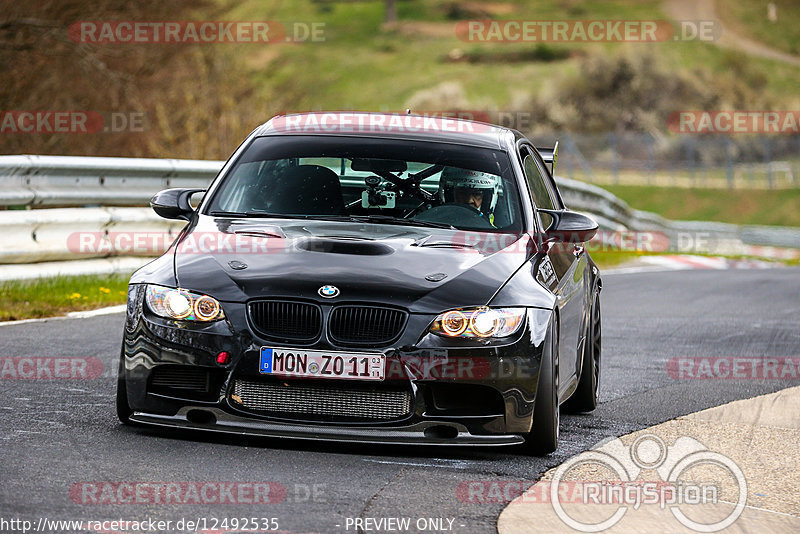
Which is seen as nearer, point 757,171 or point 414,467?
point 414,467

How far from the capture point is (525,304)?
6.41m

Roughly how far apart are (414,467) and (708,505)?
1261 millimetres

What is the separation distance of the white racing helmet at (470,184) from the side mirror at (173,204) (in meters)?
1.30

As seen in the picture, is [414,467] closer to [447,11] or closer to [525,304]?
[525,304]

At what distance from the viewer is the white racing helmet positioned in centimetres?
750

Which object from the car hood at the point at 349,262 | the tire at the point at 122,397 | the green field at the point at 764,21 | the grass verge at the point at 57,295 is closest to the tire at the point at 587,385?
the car hood at the point at 349,262

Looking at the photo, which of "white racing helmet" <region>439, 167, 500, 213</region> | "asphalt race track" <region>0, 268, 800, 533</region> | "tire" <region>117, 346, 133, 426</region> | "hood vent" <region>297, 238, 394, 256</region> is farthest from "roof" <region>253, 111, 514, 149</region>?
"tire" <region>117, 346, 133, 426</region>

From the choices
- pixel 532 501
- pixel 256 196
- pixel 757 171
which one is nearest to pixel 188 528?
pixel 532 501

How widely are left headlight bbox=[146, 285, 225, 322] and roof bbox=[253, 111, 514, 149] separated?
177cm

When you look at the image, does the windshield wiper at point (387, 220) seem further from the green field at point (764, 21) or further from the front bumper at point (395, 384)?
the green field at point (764, 21)

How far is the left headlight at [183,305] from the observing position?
628cm

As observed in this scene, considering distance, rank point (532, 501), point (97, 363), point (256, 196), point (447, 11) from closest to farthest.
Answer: point (532, 501)
point (256, 196)
point (97, 363)
point (447, 11)

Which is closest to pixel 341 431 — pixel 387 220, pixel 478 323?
pixel 478 323

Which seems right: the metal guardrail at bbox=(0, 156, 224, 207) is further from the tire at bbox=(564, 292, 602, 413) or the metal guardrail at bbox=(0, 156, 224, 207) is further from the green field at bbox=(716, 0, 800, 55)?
the green field at bbox=(716, 0, 800, 55)
